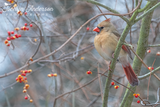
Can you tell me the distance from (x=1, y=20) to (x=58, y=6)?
2.86 feet

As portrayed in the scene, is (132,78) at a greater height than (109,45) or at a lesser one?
lesser

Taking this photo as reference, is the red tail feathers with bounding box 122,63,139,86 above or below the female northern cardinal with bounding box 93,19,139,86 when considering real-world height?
below

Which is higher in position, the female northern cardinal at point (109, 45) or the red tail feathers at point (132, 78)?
the female northern cardinal at point (109, 45)

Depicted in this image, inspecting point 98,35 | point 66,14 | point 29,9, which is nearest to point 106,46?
point 98,35

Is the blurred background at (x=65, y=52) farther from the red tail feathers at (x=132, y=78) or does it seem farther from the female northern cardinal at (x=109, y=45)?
the red tail feathers at (x=132, y=78)

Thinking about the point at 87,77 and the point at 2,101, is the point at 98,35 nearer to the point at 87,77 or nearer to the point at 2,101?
the point at 87,77

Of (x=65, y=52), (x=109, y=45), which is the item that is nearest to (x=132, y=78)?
(x=109, y=45)

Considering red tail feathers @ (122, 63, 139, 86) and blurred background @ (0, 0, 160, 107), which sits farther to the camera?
blurred background @ (0, 0, 160, 107)

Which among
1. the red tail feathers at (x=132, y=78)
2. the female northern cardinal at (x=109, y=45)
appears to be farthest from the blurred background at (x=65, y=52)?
the red tail feathers at (x=132, y=78)

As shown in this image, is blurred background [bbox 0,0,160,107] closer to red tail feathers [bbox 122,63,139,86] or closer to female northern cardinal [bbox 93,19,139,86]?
female northern cardinal [bbox 93,19,139,86]

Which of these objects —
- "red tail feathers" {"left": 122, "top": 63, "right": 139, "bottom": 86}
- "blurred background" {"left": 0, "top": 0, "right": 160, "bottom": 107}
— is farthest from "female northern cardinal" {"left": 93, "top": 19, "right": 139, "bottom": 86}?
"blurred background" {"left": 0, "top": 0, "right": 160, "bottom": 107}

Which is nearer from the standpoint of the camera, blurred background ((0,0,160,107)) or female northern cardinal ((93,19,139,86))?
female northern cardinal ((93,19,139,86))

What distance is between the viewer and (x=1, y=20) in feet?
7.13

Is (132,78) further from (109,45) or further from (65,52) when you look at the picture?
(65,52)
